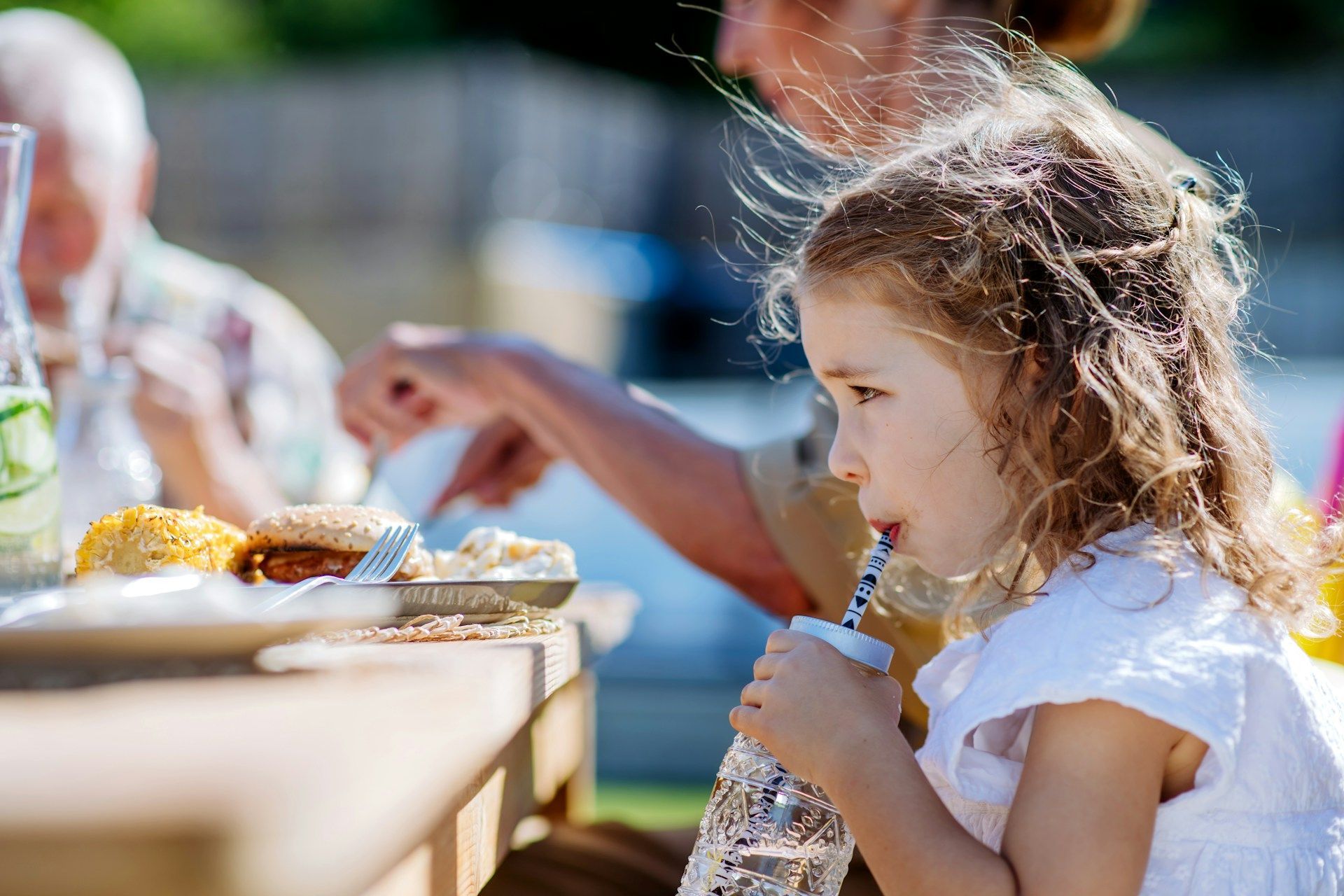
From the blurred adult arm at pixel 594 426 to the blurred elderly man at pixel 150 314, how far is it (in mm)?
316

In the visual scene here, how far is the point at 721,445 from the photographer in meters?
1.84

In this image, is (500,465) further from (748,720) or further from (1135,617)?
(1135,617)

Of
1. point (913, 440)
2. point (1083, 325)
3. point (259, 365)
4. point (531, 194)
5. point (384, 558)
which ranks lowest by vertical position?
point (531, 194)

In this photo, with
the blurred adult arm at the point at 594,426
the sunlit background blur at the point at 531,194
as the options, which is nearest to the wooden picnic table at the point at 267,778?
the blurred adult arm at the point at 594,426

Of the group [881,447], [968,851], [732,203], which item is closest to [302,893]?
[968,851]

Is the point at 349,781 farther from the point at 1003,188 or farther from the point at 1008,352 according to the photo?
the point at 1003,188

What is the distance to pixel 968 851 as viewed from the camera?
3.07 feet

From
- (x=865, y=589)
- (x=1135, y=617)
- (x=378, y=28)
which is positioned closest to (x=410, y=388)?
(x=865, y=589)

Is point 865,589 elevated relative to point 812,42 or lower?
lower

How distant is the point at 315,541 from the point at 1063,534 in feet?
2.23

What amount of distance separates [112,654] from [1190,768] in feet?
2.68

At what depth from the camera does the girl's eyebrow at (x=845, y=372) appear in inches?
45.4

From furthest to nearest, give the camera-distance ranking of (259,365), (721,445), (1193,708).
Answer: (259,365) → (721,445) → (1193,708)

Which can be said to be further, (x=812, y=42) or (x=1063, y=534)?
(x=812, y=42)
